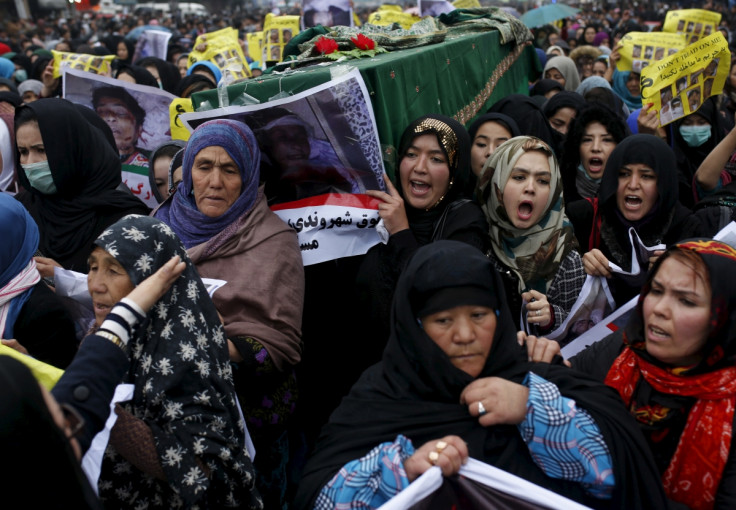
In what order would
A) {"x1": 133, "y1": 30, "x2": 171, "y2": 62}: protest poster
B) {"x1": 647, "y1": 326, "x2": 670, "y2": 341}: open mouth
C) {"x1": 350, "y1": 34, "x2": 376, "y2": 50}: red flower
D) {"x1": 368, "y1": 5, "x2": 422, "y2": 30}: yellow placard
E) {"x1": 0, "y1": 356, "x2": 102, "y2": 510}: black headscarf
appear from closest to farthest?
{"x1": 0, "y1": 356, "x2": 102, "y2": 510}: black headscarf < {"x1": 647, "y1": 326, "x2": 670, "y2": 341}: open mouth < {"x1": 350, "y1": 34, "x2": 376, "y2": 50}: red flower < {"x1": 368, "y1": 5, "x2": 422, "y2": 30}: yellow placard < {"x1": 133, "y1": 30, "x2": 171, "y2": 62}: protest poster

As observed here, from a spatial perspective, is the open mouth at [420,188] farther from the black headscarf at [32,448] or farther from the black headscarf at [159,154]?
the black headscarf at [32,448]

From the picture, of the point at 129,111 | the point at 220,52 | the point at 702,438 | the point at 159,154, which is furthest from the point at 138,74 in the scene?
the point at 702,438

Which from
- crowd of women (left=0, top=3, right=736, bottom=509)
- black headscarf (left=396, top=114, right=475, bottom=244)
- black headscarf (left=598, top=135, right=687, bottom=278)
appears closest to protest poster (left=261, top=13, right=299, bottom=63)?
crowd of women (left=0, top=3, right=736, bottom=509)

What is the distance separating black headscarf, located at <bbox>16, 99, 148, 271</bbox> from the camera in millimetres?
2943

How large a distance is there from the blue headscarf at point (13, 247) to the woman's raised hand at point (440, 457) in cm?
156

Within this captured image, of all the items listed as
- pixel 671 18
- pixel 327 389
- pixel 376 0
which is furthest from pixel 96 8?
pixel 327 389

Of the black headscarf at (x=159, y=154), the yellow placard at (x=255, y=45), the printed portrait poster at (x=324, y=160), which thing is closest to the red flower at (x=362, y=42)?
the printed portrait poster at (x=324, y=160)

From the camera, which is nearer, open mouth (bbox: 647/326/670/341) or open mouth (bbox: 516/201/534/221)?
open mouth (bbox: 647/326/670/341)

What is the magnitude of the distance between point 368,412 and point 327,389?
→ 1.32 m

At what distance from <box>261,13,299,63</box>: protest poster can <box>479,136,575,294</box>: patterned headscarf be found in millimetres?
5380

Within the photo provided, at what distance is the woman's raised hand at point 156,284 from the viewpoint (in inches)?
69.3

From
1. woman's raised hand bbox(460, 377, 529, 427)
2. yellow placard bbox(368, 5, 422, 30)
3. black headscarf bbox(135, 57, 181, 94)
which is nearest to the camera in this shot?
woman's raised hand bbox(460, 377, 529, 427)

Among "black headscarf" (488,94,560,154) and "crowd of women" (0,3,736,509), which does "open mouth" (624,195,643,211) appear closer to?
"crowd of women" (0,3,736,509)

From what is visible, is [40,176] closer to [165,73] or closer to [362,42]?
[362,42]
